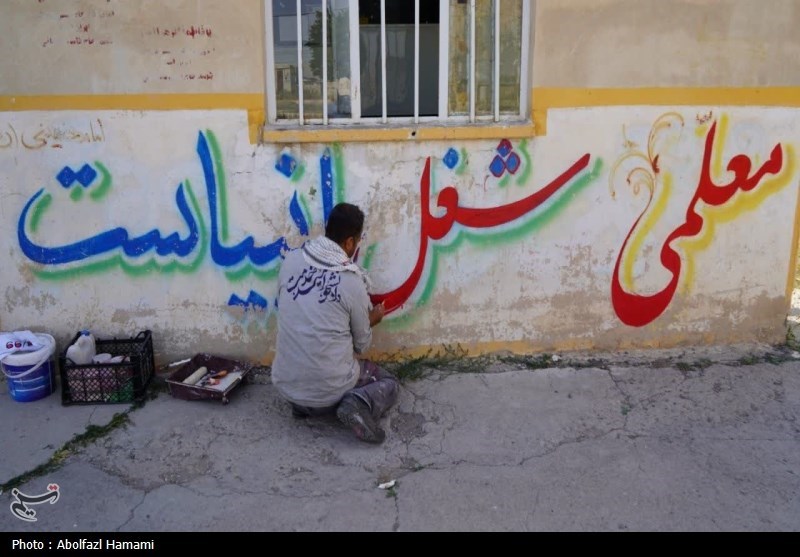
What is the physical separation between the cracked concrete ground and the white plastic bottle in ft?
0.95

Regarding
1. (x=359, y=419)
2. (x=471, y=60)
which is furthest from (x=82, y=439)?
(x=471, y=60)

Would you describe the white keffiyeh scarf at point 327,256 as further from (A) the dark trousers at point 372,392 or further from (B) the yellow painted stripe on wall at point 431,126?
(B) the yellow painted stripe on wall at point 431,126

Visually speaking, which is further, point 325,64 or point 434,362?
point 434,362

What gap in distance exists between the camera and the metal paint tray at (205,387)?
4.11 m

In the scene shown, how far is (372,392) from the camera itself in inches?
152

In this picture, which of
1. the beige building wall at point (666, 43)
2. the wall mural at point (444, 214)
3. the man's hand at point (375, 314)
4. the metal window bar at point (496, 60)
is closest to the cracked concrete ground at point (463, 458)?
the man's hand at point (375, 314)

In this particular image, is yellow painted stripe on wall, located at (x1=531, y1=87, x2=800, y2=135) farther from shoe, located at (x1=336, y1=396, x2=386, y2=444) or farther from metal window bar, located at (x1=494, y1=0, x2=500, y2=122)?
shoe, located at (x1=336, y1=396, x2=386, y2=444)

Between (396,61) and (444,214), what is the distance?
0.99 m

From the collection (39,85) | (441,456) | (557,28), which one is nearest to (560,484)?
(441,456)

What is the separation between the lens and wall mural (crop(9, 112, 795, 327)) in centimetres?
425

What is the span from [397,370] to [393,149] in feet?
4.56

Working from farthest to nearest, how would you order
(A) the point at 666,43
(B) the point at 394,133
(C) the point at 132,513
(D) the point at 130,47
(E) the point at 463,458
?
(A) the point at 666,43, (B) the point at 394,133, (D) the point at 130,47, (E) the point at 463,458, (C) the point at 132,513

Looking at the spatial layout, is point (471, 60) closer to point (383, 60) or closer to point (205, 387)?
point (383, 60)

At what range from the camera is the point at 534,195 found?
4465 millimetres
